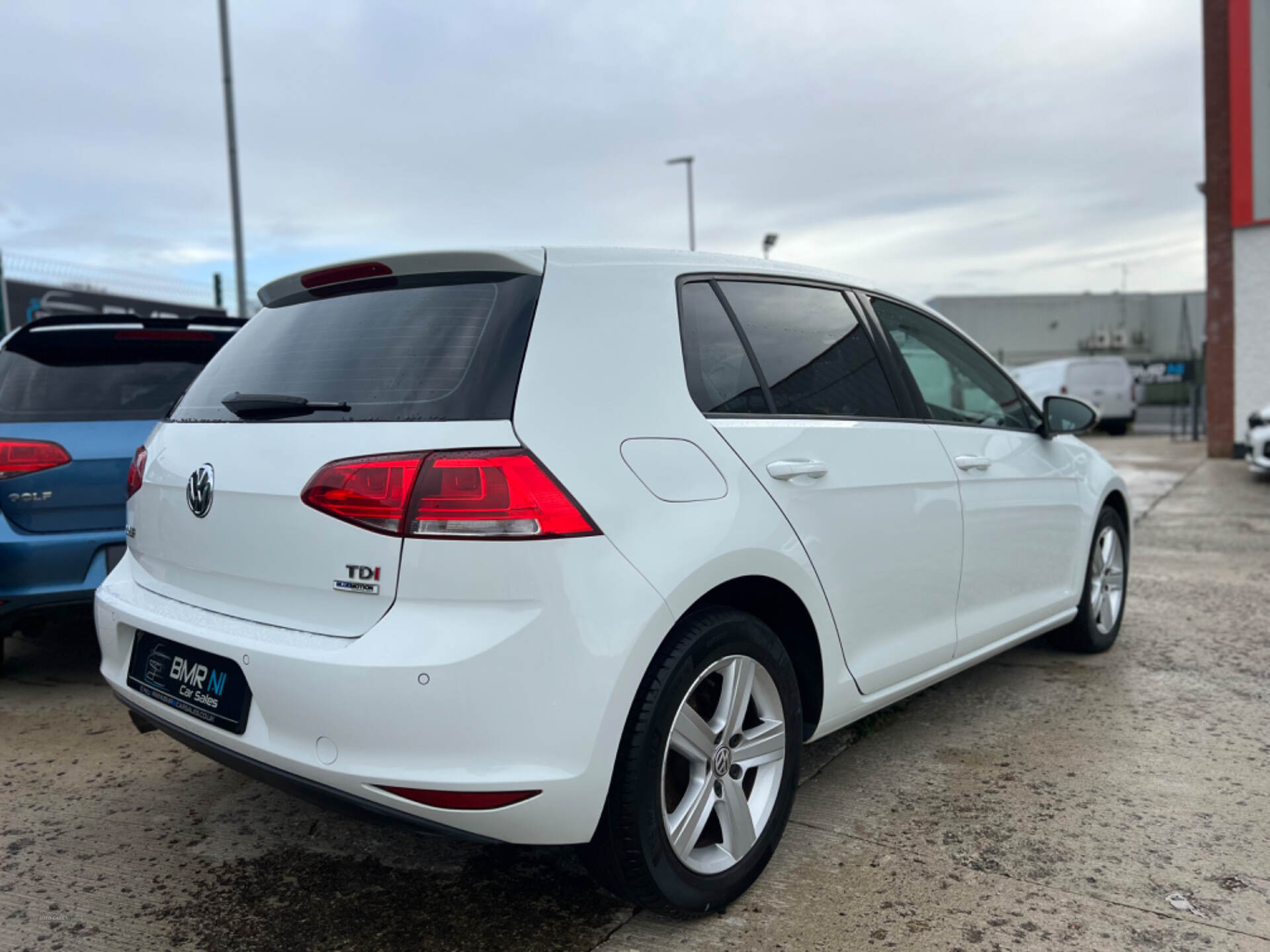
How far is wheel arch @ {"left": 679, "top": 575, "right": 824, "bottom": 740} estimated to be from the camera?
2520mm

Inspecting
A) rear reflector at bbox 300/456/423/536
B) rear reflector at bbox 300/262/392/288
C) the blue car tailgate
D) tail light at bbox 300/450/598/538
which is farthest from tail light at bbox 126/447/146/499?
the blue car tailgate

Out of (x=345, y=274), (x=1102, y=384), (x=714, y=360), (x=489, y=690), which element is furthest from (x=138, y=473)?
(x=1102, y=384)

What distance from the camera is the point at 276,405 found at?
239cm

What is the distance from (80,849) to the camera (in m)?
2.84

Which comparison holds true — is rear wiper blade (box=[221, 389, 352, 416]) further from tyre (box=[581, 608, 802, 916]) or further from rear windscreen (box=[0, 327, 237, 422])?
rear windscreen (box=[0, 327, 237, 422])

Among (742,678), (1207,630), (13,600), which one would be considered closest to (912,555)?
(742,678)

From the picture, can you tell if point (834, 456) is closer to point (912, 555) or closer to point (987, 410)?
point (912, 555)

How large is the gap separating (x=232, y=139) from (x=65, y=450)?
11.4m

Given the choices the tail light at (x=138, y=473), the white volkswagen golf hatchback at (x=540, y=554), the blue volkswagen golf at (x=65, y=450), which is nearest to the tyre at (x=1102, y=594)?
the white volkswagen golf hatchback at (x=540, y=554)

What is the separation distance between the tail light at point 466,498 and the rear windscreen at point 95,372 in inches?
90.2

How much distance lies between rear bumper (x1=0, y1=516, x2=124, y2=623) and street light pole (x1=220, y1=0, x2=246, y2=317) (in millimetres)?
10268

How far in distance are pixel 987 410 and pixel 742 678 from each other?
1.95 meters

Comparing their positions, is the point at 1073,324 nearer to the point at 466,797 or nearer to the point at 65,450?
the point at 65,450

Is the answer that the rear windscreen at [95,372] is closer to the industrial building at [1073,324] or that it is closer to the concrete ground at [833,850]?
the concrete ground at [833,850]
